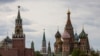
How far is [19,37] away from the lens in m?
113

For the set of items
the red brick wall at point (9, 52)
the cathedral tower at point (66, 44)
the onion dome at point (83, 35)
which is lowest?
the red brick wall at point (9, 52)

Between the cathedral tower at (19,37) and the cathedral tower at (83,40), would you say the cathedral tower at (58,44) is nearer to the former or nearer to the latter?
the cathedral tower at (83,40)

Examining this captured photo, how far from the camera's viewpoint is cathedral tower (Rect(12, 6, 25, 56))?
111312mm

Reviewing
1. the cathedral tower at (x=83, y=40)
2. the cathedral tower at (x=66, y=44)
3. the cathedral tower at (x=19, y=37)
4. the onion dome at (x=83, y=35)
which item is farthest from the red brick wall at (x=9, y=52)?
the onion dome at (x=83, y=35)

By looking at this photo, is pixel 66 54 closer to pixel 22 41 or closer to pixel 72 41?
pixel 72 41

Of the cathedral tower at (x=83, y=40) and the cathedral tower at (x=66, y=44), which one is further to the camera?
the cathedral tower at (x=83, y=40)

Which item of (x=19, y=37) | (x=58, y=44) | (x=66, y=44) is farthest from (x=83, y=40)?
(x=19, y=37)

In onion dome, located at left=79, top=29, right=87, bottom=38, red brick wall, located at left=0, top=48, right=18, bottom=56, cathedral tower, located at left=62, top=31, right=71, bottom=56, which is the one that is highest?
onion dome, located at left=79, top=29, right=87, bottom=38

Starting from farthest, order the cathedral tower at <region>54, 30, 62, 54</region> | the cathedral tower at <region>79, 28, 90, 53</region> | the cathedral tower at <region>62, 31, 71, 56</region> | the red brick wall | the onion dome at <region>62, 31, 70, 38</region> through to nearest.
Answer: the cathedral tower at <region>54, 30, 62, 54</region>
the cathedral tower at <region>79, 28, 90, 53</region>
the onion dome at <region>62, 31, 70, 38</region>
the cathedral tower at <region>62, 31, 71, 56</region>
the red brick wall

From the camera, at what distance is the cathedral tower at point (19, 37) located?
111m

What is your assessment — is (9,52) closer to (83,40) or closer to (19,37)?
(19,37)

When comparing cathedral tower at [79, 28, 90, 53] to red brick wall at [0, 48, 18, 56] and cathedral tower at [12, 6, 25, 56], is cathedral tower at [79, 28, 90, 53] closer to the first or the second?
cathedral tower at [12, 6, 25, 56]

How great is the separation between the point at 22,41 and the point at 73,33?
46171 mm

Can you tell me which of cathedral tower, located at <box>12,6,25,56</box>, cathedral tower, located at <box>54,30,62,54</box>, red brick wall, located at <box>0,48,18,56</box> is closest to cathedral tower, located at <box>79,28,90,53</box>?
cathedral tower, located at <box>54,30,62,54</box>
